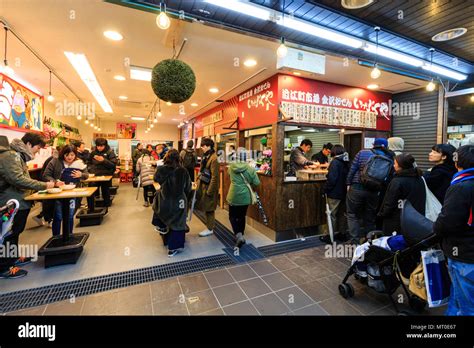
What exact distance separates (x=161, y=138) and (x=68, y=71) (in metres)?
9.25

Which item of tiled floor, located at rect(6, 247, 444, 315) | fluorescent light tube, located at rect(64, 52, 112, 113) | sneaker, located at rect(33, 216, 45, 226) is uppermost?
fluorescent light tube, located at rect(64, 52, 112, 113)

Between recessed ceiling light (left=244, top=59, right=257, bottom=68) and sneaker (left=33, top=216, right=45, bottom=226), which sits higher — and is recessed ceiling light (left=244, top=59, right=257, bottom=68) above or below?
above

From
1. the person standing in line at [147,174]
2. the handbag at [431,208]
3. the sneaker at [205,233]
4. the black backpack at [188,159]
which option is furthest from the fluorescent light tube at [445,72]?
the person standing in line at [147,174]

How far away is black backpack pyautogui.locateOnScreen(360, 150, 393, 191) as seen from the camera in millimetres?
3141

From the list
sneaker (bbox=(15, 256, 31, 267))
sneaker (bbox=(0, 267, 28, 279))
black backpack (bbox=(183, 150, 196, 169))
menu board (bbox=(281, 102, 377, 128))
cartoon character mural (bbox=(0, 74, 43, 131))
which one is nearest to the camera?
sneaker (bbox=(0, 267, 28, 279))

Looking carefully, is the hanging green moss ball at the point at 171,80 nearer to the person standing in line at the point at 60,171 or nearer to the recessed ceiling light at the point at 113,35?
the recessed ceiling light at the point at 113,35

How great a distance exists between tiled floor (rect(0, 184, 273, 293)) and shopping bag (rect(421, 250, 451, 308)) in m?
2.40

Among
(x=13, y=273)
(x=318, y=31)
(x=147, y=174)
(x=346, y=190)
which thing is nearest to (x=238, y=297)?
(x=346, y=190)

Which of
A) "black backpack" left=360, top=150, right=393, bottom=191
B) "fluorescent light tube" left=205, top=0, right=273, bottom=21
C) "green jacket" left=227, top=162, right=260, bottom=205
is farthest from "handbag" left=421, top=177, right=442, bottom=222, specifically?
"fluorescent light tube" left=205, top=0, right=273, bottom=21

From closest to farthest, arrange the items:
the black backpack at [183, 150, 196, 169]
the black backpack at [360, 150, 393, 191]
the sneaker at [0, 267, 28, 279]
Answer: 1. the sneaker at [0, 267, 28, 279]
2. the black backpack at [360, 150, 393, 191]
3. the black backpack at [183, 150, 196, 169]

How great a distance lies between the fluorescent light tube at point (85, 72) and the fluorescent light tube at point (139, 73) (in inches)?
29.4

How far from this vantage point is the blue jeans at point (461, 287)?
5.57 ft

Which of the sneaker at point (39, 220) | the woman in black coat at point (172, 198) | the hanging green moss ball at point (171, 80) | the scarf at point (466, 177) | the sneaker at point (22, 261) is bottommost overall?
the sneaker at point (22, 261)

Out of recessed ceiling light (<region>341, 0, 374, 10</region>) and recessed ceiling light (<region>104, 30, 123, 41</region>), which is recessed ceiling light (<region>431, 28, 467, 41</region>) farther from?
recessed ceiling light (<region>104, 30, 123, 41</region>)
